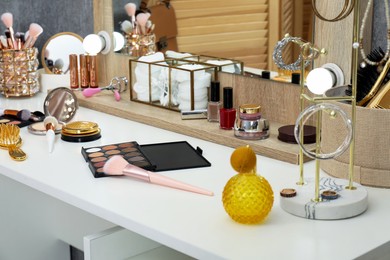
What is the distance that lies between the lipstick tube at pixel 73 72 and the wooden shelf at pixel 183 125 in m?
0.05

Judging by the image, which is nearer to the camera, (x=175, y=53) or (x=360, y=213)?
(x=360, y=213)

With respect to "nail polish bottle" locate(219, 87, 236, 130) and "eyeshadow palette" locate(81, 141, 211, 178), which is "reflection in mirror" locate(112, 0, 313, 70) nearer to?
"nail polish bottle" locate(219, 87, 236, 130)

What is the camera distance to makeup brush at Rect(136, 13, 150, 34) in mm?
2264

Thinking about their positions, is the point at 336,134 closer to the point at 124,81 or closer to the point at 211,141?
the point at 211,141

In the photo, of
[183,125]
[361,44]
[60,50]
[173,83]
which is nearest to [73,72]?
[60,50]

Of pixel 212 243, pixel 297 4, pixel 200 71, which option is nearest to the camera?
pixel 212 243

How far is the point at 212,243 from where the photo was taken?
4.24 feet

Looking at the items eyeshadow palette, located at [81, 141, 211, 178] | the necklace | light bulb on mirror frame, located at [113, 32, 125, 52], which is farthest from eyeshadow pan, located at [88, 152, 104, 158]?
light bulb on mirror frame, located at [113, 32, 125, 52]

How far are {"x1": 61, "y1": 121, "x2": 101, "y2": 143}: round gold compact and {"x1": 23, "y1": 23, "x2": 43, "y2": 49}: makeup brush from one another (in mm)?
454

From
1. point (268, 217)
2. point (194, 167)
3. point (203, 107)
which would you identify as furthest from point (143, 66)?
point (268, 217)

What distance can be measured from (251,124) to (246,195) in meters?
0.47

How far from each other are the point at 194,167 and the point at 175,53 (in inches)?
21.7

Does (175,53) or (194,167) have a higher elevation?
(175,53)

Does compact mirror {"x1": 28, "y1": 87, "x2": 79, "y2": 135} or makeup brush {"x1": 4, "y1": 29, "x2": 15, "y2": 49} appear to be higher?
makeup brush {"x1": 4, "y1": 29, "x2": 15, "y2": 49}
